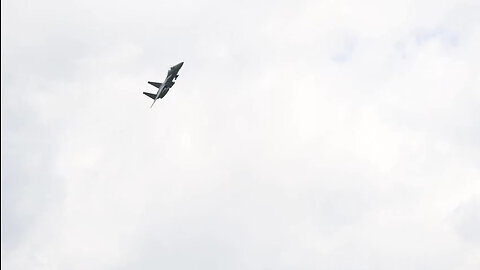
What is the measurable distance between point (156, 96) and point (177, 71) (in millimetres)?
12359

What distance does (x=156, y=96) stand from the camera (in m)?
198

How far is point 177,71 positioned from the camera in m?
192
